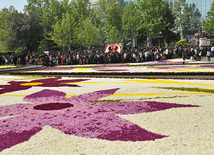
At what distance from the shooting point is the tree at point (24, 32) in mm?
55688

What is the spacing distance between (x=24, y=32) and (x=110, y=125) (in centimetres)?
5689

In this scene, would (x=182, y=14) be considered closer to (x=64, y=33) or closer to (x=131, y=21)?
(x=131, y=21)

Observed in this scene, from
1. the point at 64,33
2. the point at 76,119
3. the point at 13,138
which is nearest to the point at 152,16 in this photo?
the point at 64,33

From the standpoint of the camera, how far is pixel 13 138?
143 inches

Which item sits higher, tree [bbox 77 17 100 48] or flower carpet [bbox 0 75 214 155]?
tree [bbox 77 17 100 48]

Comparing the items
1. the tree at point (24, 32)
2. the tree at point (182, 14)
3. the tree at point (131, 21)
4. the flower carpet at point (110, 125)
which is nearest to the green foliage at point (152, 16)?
the tree at point (131, 21)

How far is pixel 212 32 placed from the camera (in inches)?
2286

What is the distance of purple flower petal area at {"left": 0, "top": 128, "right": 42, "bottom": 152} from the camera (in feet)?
11.2

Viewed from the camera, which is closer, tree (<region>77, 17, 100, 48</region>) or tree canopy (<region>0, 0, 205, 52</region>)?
tree canopy (<region>0, 0, 205, 52</region>)

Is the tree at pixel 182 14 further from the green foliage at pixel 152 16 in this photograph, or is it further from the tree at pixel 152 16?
the green foliage at pixel 152 16

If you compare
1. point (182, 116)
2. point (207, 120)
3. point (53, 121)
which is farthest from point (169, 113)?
point (53, 121)

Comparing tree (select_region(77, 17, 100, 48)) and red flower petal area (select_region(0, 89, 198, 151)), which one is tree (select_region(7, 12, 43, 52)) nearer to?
tree (select_region(77, 17, 100, 48))

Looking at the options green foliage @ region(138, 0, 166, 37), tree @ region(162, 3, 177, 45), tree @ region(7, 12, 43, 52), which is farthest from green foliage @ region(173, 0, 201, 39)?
tree @ region(7, 12, 43, 52)

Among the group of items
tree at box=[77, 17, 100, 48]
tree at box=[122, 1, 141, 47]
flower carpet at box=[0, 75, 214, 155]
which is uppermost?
tree at box=[122, 1, 141, 47]
